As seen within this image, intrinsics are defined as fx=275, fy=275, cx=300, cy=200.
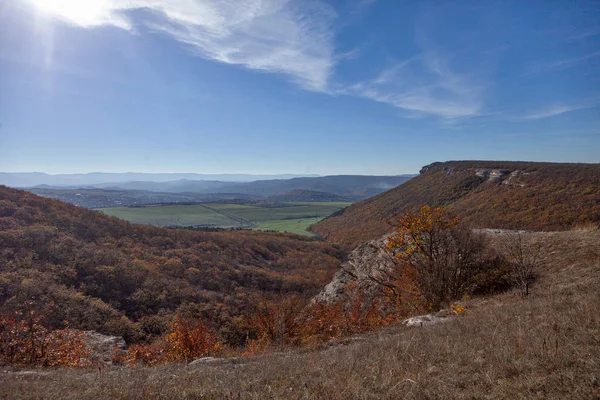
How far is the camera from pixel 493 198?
5475 centimetres

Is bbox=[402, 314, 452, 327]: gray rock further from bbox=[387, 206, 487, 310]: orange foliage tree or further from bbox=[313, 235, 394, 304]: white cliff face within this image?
bbox=[313, 235, 394, 304]: white cliff face

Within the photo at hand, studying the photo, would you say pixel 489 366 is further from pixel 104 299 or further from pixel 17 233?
pixel 17 233

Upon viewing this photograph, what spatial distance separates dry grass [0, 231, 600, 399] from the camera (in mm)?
4012

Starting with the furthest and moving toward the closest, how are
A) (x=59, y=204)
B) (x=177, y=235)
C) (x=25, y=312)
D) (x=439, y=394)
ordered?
(x=177, y=235) → (x=59, y=204) → (x=25, y=312) → (x=439, y=394)

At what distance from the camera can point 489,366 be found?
15.2ft

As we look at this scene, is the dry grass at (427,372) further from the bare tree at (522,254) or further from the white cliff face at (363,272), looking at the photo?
the white cliff face at (363,272)

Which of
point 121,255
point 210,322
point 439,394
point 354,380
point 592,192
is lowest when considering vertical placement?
point 210,322

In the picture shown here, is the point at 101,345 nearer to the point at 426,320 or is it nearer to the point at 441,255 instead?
the point at 426,320

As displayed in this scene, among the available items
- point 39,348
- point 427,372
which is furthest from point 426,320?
point 39,348

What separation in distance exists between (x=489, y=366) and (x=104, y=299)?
995 inches

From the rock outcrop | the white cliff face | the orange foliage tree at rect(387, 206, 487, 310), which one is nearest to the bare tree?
the orange foliage tree at rect(387, 206, 487, 310)

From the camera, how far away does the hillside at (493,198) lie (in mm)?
37531

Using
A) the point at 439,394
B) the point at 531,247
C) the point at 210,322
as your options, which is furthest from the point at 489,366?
the point at 210,322

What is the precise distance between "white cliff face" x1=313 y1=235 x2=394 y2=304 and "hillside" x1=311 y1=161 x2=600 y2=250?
4.40m
